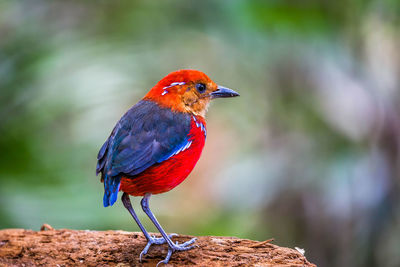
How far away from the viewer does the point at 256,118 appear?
26.5 ft

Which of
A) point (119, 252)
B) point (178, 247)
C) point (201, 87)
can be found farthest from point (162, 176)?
point (201, 87)

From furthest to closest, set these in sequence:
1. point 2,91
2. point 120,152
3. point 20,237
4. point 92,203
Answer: point 2,91, point 92,203, point 20,237, point 120,152

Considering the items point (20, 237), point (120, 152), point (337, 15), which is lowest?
point (20, 237)

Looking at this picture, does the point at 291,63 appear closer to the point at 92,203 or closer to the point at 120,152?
the point at 92,203

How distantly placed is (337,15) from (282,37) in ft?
2.46

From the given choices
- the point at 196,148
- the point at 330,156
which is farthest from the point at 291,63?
the point at 196,148

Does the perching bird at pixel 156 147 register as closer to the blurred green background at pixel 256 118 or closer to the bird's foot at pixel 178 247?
the bird's foot at pixel 178 247

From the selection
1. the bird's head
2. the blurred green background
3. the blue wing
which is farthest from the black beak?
the blurred green background

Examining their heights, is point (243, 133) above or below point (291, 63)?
below

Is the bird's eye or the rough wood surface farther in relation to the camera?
the bird's eye

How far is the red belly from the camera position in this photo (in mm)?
3414

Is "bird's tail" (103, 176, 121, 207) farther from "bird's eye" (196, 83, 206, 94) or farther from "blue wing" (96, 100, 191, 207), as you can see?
"bird's eye" (196, 83, 206, 94)

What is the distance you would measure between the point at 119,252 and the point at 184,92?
3.89 ft

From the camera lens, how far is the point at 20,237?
3.83m
